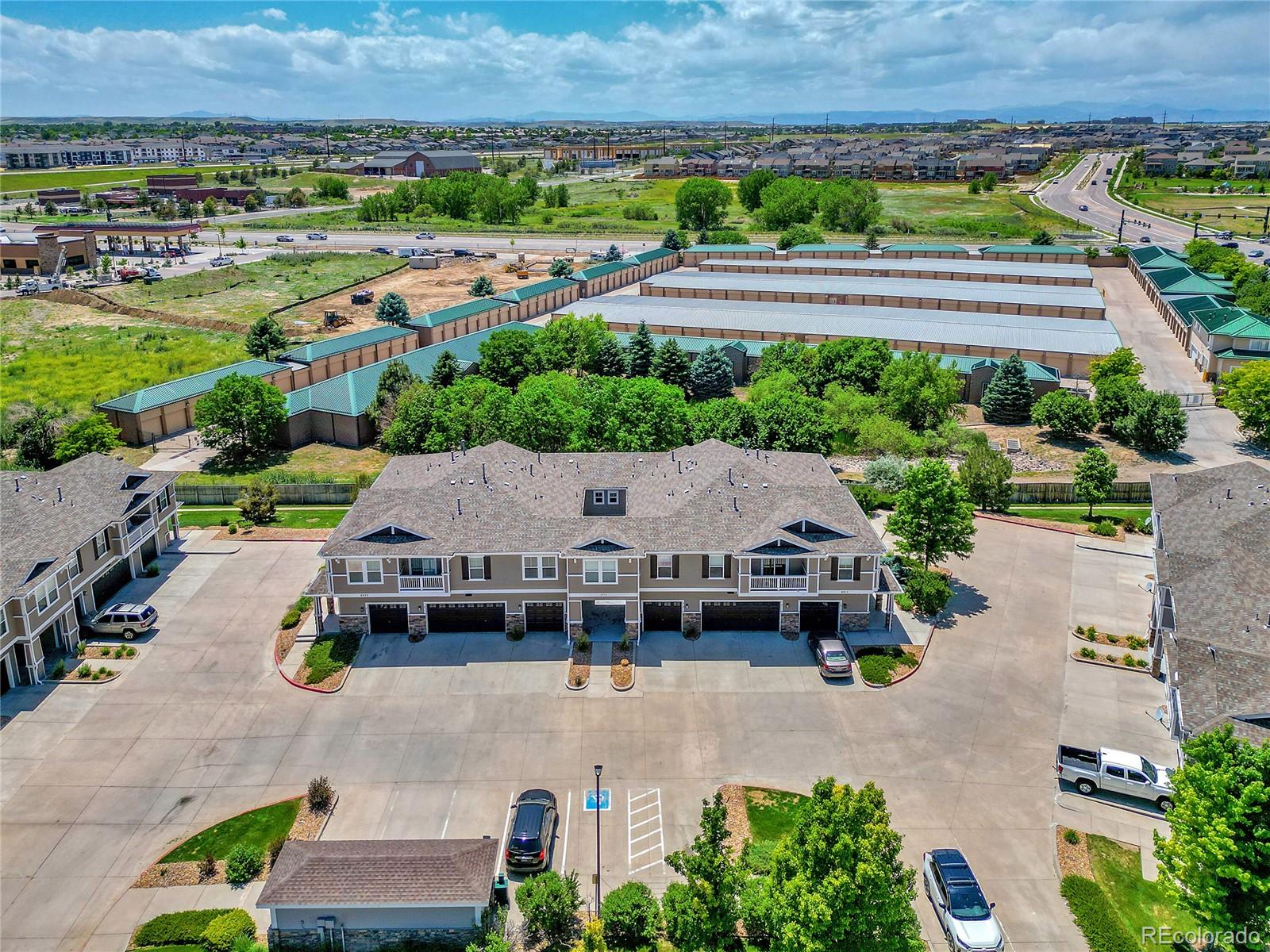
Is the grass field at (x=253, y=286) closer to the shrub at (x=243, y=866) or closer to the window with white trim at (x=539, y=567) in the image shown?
the window with white trim at (x=539, y=567)

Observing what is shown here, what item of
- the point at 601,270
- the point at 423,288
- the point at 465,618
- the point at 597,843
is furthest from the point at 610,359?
the point at 597,843

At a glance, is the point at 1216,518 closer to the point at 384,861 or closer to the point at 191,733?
the point at 384,861

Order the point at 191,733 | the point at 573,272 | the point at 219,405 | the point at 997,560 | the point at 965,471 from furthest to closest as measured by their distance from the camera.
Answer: the point at 573,272, the point at 219,405, the point at 965,471, the point at 997,560, the point at 191,733

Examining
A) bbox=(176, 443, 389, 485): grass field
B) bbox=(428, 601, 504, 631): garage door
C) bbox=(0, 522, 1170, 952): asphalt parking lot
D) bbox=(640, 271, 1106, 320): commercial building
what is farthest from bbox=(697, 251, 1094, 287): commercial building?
bbox=(428, 601, 504, 631): garage door

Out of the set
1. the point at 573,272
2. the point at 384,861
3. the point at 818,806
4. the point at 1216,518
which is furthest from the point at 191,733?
the point at 573,272

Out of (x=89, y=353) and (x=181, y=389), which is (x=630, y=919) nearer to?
(x=181, y=389)

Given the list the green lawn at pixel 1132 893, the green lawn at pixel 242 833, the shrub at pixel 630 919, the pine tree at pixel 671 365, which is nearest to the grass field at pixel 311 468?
the pine tree at pixel 671 365

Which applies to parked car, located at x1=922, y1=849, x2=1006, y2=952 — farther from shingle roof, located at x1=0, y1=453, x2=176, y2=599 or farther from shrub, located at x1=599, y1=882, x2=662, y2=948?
shingle roof, located at x1=0, y1=453, x2=176, y2=599
